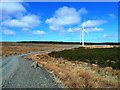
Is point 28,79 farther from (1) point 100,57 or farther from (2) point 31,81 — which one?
(1) point 100,57

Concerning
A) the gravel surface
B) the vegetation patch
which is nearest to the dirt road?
the gravel surface

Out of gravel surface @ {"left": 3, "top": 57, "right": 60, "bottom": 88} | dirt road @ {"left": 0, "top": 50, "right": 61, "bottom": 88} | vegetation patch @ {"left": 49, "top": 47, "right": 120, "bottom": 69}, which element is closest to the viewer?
gravel surface @ {"left": 3, "top": 57, "right": 60, "bottom": 88}

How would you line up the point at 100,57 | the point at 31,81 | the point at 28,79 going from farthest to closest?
the point at 100,57
the point at 28,79
the point at 31,81

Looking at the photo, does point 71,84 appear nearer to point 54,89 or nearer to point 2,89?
point 54,89

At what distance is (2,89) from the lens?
17.1 meters

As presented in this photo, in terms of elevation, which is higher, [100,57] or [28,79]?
[28,79]

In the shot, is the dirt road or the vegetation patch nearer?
the dirt road

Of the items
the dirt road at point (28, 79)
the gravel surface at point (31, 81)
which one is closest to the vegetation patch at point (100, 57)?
the dirt road at point (28, 79)

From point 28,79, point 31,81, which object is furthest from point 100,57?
point 31,81

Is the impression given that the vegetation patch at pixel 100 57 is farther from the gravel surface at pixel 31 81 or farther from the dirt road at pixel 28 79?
the gravel surface at pixel 31 81

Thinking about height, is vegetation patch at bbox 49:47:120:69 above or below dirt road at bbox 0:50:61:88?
below

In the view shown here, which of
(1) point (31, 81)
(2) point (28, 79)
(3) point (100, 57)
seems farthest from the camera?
(3) point (100, 57)

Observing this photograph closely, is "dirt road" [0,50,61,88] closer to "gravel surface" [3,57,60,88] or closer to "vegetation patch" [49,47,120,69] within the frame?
"gravel surface" [3,57,60,88]

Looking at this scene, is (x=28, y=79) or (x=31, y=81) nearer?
(x=31, y=81)
